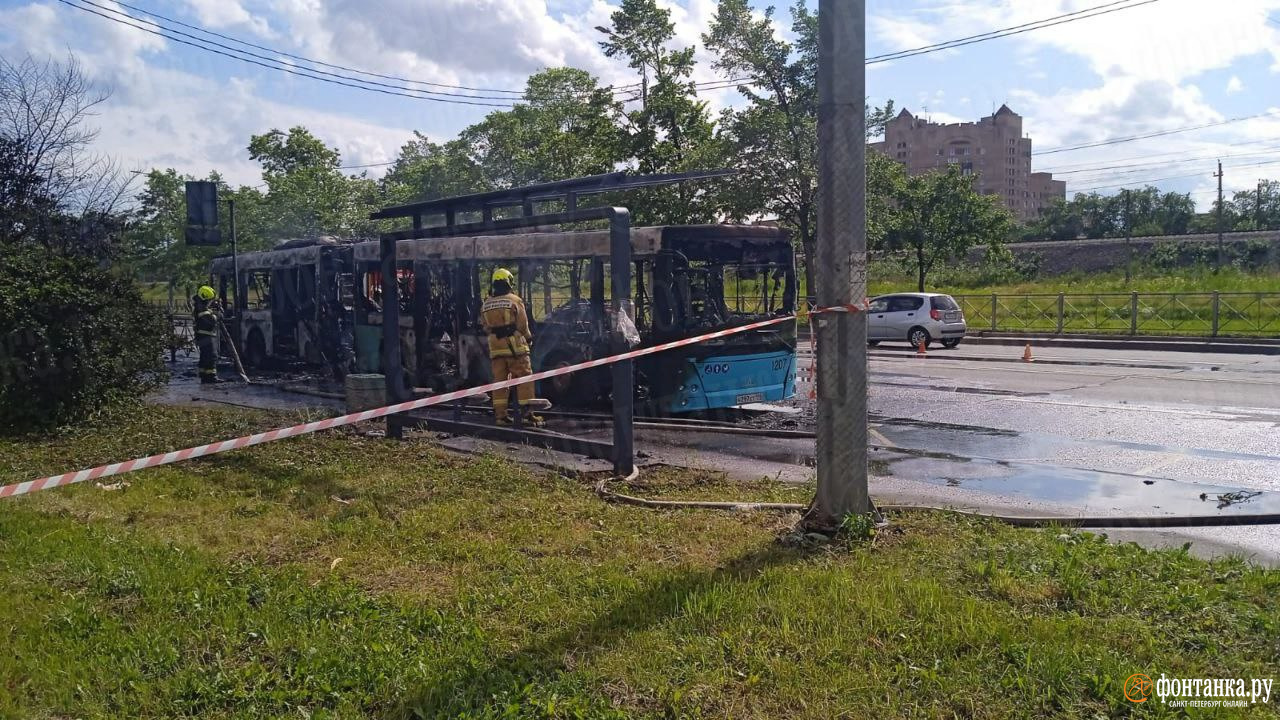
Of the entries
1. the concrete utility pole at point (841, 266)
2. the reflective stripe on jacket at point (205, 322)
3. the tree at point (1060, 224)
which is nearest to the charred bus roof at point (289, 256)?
the reflective stripe on jacket at point (205, 322)

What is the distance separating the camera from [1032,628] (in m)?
4.27

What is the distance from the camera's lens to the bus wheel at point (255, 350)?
20250 mm

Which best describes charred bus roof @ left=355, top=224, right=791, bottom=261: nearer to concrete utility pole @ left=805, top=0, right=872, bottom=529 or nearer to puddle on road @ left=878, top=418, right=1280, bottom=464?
puddle on road @ left=878, top=418, right=1280, bottom=464

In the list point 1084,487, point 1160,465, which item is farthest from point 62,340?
point 1160,465

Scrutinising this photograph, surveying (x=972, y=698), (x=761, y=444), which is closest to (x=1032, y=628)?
(x=972, y=698)

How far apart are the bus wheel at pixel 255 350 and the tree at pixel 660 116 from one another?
379 inches

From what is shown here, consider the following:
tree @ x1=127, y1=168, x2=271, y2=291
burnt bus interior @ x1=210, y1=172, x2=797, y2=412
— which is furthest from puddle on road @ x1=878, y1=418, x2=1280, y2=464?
tree @ x1=127, y1=168, x2=271, y2=291

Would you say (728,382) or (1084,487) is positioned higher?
(728,382)

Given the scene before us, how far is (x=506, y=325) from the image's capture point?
34.8ft

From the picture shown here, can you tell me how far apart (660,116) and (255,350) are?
11962 mm

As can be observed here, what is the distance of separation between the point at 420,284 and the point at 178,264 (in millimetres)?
30921

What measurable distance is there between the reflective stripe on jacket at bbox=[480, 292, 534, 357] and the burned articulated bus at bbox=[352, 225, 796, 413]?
1059 millimetres

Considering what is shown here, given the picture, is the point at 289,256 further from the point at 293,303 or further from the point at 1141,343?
the point at 1141,343

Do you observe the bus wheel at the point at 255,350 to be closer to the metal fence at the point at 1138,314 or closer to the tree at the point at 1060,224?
the metal fence at the point at 1138,314
